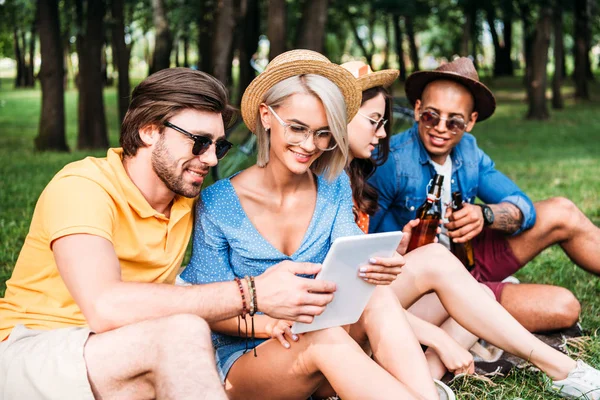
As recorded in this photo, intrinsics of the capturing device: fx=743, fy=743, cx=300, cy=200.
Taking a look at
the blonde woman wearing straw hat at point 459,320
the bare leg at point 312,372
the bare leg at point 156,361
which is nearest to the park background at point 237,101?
the blonde woman wearing straw hat at point 459,320

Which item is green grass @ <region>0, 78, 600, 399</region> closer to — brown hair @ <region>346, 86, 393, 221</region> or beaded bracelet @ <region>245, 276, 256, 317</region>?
brown hair @ <region>346, 86, 393, 221</region>

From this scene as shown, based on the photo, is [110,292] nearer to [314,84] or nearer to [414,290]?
[314,84]

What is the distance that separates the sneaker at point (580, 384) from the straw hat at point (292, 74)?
177 centimetres

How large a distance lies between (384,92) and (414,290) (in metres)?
1.33

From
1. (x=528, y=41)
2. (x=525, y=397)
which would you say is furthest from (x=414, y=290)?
(x=528, y=41)

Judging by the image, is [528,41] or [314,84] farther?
[528,41]

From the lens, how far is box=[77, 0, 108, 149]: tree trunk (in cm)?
1454

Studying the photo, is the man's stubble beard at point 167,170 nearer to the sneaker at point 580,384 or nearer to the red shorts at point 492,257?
the sneaker at point 580,384

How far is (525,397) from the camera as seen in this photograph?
3.78m

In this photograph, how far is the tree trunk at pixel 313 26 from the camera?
11.8 m

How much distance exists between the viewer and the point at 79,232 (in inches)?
108

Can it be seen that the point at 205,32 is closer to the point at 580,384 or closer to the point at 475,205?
the point at 475,205

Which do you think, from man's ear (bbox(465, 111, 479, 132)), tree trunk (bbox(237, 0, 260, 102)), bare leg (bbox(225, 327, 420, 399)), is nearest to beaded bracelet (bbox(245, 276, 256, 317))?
bare leg (bbox(225, 327, 420, 399))

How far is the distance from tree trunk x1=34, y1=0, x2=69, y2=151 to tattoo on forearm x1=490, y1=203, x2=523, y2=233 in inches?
423
